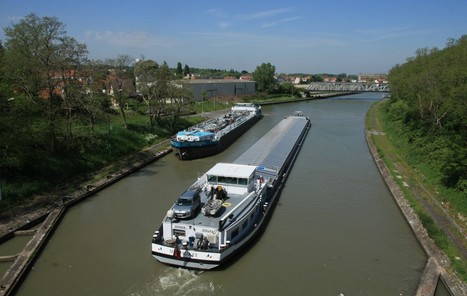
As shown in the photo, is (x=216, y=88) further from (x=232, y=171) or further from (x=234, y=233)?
(x=234, y=233)

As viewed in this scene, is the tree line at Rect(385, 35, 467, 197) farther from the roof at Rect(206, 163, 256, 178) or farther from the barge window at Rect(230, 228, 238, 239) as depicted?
the barge window at Rect(230, 228, 238, 239)

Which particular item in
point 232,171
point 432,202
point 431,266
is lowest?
point 431,266

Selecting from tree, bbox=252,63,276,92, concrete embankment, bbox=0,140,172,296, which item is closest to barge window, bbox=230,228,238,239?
concrete embankment, bbox=0,140,172,296

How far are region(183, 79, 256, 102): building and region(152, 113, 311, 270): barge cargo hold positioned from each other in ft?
151

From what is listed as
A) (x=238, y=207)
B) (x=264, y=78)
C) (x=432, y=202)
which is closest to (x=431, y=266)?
(x=432, y=202)

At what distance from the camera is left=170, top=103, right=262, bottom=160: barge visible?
33.8 m

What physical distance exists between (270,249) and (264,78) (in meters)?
102

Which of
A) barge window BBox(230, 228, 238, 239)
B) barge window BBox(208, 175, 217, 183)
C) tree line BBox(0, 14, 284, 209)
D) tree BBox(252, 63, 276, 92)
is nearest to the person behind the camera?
barge window BBox(230, 228, 238, 239)

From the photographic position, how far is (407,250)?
1719 cm

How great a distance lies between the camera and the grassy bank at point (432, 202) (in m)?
16.3

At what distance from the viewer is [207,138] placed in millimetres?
35250

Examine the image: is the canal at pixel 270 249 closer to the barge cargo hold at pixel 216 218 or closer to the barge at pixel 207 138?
the barge cargo hold at pixel 216 218

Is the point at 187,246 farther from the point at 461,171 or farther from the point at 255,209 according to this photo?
the point at 461,171

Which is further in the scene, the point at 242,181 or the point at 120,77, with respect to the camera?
the point at 120,77
